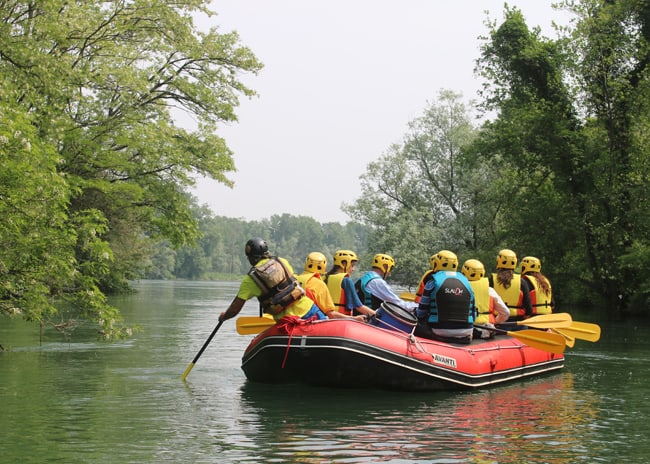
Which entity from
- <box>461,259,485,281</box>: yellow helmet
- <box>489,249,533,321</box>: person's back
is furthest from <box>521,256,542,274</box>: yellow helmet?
<box>461,259,485,281</box>: yellow helmet

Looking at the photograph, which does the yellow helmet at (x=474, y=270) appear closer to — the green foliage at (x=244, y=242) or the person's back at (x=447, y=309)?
the person's back at (x=447, y=309)

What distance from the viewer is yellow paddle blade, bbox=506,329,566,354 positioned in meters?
13.3

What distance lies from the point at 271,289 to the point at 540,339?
4.71m

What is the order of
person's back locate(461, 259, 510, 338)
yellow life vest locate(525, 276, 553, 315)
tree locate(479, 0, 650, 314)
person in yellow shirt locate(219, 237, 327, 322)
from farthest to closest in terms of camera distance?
tree locate(479, 0, 650, 314)
yellow life vest locate(525, 276, 553, 315)
person's back locate(461, 259, 510, 338)
person in yellow shirt locate(219, 237, 327, 322)

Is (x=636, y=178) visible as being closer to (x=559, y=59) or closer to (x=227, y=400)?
(x=559, y=59)

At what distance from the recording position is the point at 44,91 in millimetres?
17125

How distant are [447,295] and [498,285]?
361cm

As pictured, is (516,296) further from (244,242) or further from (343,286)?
(244,242)

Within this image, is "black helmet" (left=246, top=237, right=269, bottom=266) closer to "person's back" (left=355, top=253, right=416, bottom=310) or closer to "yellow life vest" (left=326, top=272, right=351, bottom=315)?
"person's back" (left=355, top=253, right=416, bottom=310)

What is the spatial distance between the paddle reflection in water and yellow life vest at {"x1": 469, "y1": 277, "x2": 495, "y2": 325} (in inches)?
54.0

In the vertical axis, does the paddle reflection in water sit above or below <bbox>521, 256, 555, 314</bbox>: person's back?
below

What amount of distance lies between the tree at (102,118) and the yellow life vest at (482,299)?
665 centimetres

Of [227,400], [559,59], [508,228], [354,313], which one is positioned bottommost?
[227,400]

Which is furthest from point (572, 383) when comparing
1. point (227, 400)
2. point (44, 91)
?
point (44, 91)
